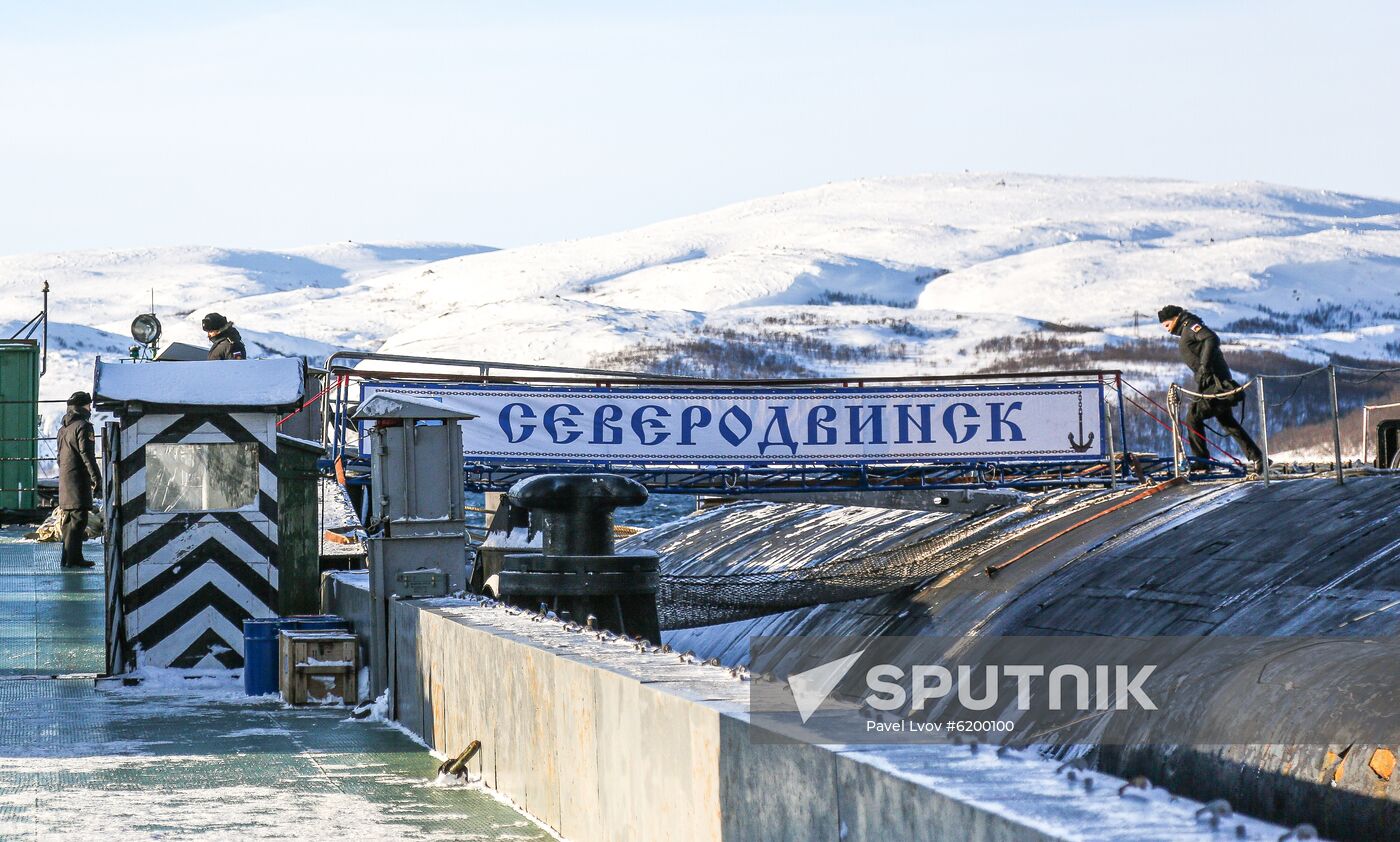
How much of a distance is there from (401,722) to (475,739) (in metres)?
1.99

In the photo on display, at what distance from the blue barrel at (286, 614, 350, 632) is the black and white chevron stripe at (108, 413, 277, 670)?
881mm

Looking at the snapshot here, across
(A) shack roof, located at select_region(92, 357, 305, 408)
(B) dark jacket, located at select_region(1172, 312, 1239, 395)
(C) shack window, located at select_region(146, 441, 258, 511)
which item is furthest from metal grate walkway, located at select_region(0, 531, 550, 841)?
(B) dark jacket, located at select_region(1172, 312, 1239, 395)

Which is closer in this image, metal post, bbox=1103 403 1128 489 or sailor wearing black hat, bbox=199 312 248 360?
sailor wearing black hat, bbox=199 312 248 360

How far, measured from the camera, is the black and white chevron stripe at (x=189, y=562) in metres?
13.8

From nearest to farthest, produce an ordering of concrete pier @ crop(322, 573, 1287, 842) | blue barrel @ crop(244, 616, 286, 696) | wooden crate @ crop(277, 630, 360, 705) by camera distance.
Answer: concrete pier @ crop(322, 573, 1287, 842)
wooden crate @ crop(277, 630, 360, 705)
blue barrel @ crop(244, 616, 286, 696)

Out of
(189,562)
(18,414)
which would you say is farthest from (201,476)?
(18,414)

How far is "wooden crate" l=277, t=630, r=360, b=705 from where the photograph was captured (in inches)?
484

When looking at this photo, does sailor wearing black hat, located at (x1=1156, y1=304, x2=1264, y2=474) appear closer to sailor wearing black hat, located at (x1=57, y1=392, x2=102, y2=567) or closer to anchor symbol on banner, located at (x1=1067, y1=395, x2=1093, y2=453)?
anchor symbol on banner, located at (x1=1067, y1=395, x2=1093, y2=453)

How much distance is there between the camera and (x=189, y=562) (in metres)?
14.0

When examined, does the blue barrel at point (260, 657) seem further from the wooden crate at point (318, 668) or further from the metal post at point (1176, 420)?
the metal post at point (1176, 420)

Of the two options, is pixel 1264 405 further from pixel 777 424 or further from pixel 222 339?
pixel 222 339

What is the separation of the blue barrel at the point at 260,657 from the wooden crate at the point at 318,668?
324 millimetres

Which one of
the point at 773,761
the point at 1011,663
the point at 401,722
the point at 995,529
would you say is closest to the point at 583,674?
the point at 773,761

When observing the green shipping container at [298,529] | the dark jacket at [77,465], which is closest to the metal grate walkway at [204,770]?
the green shipping container at [298,529]
